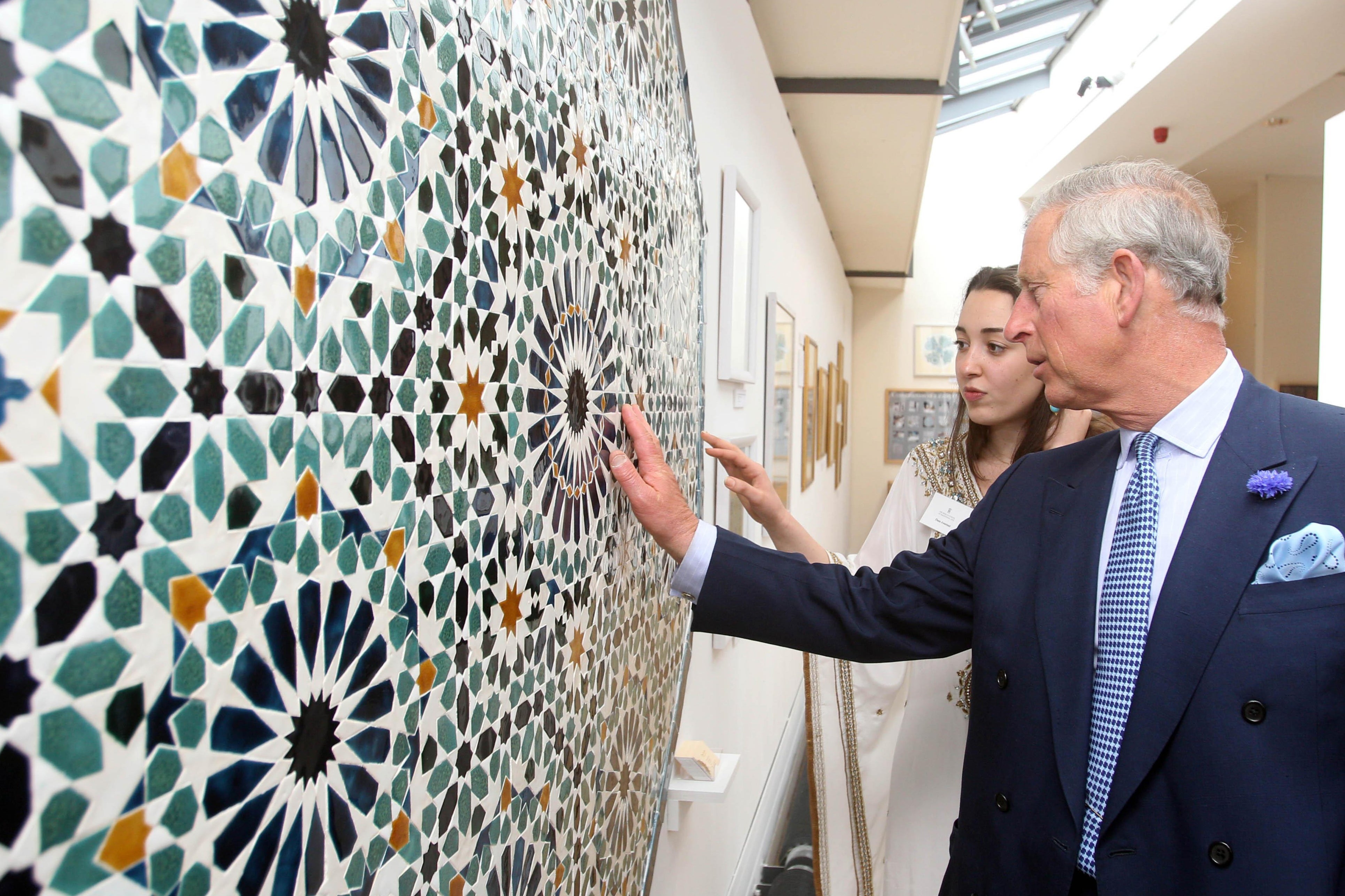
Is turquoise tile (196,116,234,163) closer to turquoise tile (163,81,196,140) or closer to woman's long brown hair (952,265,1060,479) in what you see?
turquoise tile (163,81,196,140)

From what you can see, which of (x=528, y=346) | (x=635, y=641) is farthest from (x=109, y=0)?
(x=635, y=641)

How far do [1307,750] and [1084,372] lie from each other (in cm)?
52

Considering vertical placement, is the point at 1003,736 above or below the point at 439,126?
below

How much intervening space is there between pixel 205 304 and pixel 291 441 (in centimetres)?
9

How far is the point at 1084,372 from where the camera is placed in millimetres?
1223

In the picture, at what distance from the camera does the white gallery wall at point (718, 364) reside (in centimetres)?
190

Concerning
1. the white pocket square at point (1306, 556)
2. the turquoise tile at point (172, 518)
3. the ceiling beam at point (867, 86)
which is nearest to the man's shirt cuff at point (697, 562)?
the white pocket square at point (1306, 556)

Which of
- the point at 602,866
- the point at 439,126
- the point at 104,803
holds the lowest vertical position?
the point at 602,866

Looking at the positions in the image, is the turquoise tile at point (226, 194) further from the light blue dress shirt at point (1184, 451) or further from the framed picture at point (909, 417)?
the framed picture at point (909, 417)

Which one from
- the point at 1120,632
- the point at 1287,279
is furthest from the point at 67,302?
the point at 1287,279

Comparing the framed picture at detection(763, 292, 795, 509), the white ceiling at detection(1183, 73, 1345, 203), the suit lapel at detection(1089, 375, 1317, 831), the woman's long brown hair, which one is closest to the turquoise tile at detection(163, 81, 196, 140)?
the suit lapel at detection(1089, 375, 1317, 831)

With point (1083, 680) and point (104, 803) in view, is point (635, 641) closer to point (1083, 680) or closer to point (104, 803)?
point (1083, 680)

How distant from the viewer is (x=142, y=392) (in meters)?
0.39

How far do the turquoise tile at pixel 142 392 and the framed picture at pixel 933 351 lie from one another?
10.6 metres
